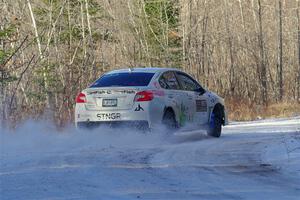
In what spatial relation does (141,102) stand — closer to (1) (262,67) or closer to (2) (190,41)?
(1) (262,67)

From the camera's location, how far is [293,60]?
4378 cm

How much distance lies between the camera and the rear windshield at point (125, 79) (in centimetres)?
1434

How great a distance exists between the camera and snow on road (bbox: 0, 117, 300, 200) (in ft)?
26.7

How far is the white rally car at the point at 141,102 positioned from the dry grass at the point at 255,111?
1111cm

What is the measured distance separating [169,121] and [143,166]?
4.32m

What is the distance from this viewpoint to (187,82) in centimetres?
1580

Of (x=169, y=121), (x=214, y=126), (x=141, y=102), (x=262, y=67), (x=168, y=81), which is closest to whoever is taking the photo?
(x=141, y=102)

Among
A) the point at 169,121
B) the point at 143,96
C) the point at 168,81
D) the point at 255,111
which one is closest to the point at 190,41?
the point at 255,111

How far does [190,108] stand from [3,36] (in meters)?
6.12

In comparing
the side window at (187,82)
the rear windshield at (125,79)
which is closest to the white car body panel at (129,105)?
the rear windshield at (125,79)

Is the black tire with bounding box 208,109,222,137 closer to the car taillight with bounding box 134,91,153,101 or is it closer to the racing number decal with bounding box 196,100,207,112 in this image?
the racing number decal with bounding box 196,100,207,112

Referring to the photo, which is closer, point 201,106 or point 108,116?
point 108,116

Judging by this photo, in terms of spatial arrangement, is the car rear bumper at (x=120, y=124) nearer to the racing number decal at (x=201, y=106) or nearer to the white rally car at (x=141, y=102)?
the white rally car at (x=141, y=102)

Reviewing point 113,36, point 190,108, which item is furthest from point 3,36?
point 113,36
